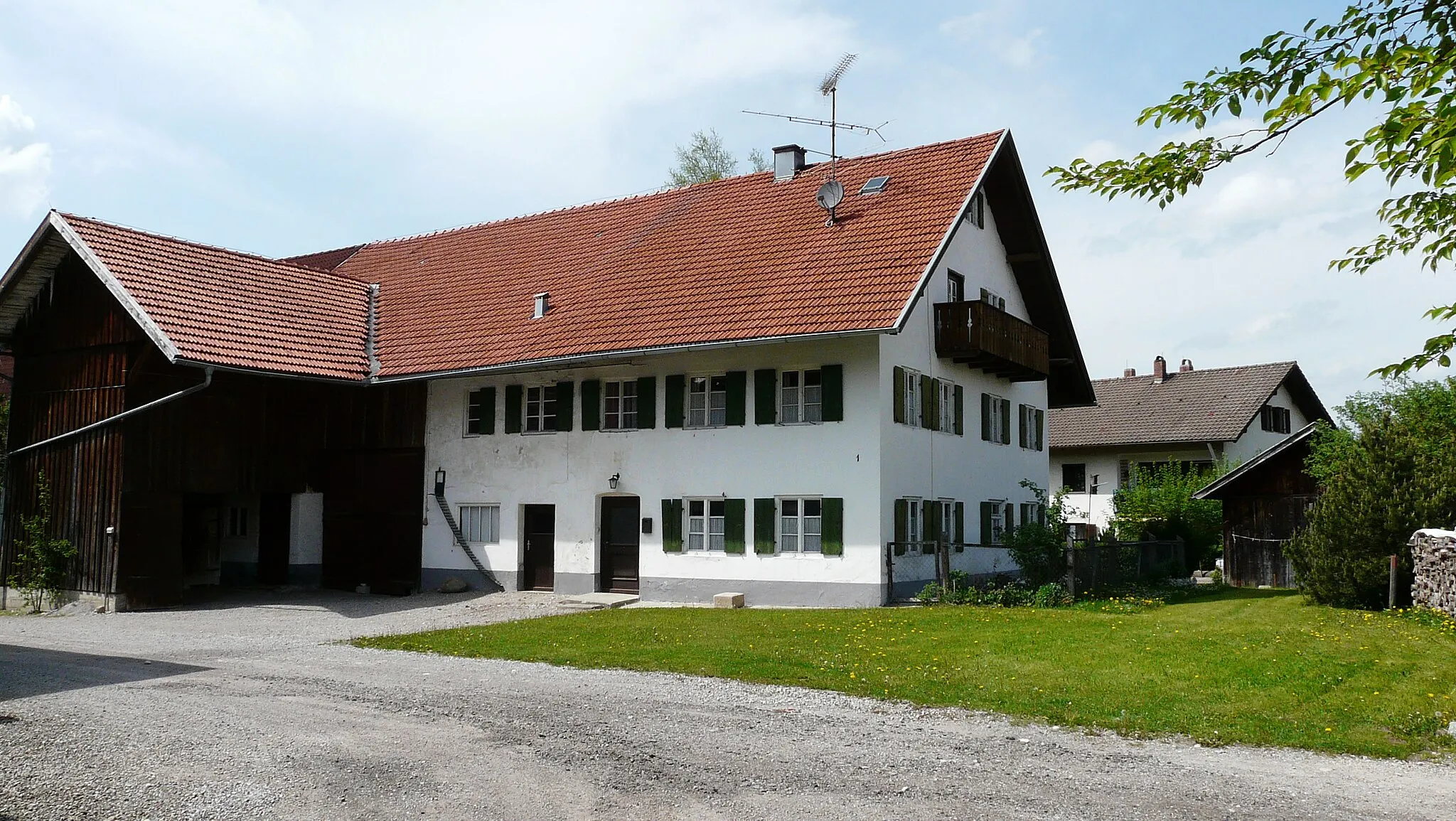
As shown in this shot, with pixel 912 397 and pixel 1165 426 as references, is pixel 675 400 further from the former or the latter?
pixel 1165 426

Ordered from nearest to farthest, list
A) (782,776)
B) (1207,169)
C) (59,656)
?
(782,776) < (1207,169) < (59,656)

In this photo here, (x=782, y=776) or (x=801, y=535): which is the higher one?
(x=801, y=535)

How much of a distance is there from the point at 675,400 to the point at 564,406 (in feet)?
8.46

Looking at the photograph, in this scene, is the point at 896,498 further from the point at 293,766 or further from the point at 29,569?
the point at 29,569

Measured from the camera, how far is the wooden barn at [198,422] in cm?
2164

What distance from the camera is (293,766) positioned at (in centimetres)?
811

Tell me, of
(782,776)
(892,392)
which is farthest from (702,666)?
(892,392)

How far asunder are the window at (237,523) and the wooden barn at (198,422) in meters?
0.04

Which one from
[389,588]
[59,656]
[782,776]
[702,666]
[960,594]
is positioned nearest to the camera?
[782,776]

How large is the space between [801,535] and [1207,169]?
13178 millimetres

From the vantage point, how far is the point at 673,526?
22.2 metres

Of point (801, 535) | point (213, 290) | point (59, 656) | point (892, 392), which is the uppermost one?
point (213, 290)

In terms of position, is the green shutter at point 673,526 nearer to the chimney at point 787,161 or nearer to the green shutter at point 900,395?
the green shutter at point 900,395

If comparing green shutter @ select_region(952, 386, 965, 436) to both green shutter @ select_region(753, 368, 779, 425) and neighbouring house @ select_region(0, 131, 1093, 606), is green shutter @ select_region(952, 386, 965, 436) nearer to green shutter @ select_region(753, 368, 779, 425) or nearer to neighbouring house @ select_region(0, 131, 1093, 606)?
neighbouring house @ select_region(0, 131, 1093, 606)
